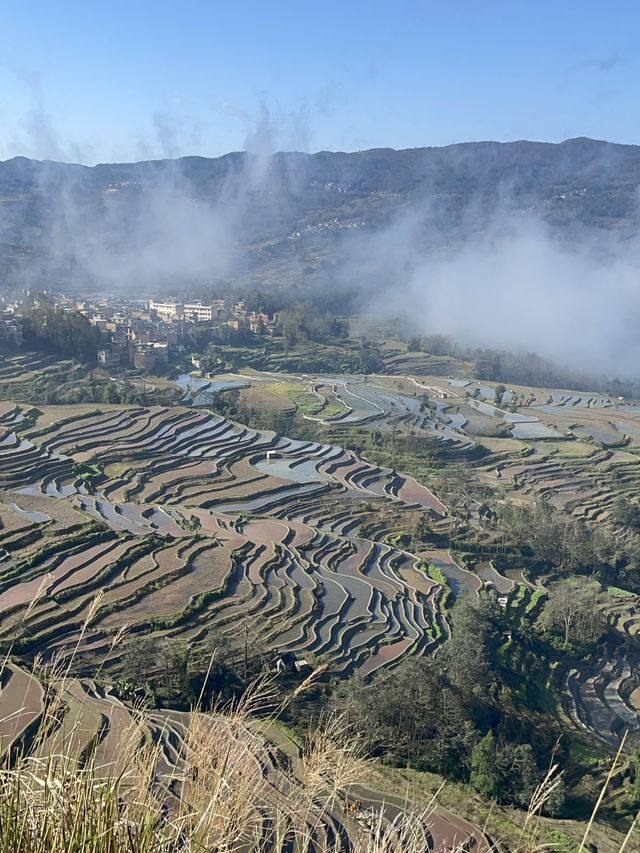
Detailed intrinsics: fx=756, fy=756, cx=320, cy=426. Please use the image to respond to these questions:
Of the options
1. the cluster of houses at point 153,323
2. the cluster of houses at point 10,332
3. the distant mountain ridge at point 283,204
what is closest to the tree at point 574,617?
the cluster of houses at point 153,323

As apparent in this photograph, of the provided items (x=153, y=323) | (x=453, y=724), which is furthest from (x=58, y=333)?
(x=453, y=724)

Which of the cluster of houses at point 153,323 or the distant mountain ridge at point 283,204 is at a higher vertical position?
the distant mountain ridge at point 283,204

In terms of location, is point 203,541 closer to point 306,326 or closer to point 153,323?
point 153,323

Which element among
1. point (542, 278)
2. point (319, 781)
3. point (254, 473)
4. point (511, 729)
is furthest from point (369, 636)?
point (542, 278)

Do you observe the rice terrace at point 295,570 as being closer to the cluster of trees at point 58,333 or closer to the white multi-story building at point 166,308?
the cluster of trees at point 58,333

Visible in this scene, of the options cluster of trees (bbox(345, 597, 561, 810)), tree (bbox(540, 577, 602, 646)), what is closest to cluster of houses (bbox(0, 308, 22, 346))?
tree (bbox(540, 577, 602, 646))
